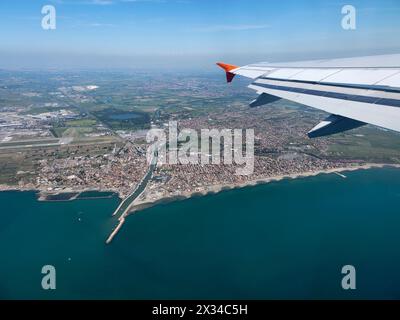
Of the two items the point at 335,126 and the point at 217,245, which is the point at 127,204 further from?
the point at 335,126

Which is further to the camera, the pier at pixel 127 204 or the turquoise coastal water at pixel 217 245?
the pier at pixel 127 204

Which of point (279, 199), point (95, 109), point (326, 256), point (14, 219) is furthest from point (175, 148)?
point (95, 109)

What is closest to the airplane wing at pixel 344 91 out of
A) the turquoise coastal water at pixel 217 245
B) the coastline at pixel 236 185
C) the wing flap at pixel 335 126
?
the wing flap at pixel 335 126

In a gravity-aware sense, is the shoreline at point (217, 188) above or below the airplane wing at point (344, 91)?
below

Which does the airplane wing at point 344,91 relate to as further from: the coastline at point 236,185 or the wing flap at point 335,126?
the coastline at point 236,185

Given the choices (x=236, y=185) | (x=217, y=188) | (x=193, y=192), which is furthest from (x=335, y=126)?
(x=236, y=185)

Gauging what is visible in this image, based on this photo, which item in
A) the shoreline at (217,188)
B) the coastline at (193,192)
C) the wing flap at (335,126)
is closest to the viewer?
the wing flap at (335,126)

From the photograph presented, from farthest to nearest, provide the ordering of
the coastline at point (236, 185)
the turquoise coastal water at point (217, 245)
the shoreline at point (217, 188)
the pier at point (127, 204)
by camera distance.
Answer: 1. the coastline at point (236, 185)
2. the shoreline at point (217, 188)
3. the pier at point (127, 204)
4. the turquoise coastal water at point (217, 245)
